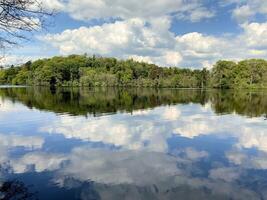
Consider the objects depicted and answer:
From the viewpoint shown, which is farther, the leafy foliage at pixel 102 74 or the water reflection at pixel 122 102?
the leafy foliage at pixel 102 74

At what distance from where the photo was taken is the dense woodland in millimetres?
116688

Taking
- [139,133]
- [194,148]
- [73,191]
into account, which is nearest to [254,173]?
[194,148]

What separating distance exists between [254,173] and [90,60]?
450ft

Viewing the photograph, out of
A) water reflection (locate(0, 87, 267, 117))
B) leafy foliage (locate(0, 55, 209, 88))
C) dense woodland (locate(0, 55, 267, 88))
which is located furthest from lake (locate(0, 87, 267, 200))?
leafy foliage (locate(0, 55, 209, 88))

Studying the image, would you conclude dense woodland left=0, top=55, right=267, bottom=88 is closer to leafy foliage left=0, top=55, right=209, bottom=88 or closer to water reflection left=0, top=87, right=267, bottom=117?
leafy foliage left=0, top=55, right=209, bottom=88

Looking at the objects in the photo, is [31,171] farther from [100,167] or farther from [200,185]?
[200,185]

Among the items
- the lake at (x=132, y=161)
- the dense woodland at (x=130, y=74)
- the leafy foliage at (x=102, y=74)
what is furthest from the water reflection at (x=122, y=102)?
the leafy foliage at (x=102, y=74)

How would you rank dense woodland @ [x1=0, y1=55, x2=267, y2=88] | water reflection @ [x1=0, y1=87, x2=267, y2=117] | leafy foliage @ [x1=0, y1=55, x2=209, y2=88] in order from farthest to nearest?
leafy foliage @ [x1=0, y1=55, x2=209, y2=88]
dense woodland @ [x1=0, y1=55, x2=267, y2=88]
water reflection @ [x1=0, y1=87, x2=267, y2=117]

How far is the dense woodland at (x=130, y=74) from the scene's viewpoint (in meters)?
117

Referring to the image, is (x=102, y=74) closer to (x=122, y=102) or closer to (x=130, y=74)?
(x=130, y=74)

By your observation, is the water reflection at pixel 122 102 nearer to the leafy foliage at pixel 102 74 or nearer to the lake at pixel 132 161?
the lake at pixel 132 161

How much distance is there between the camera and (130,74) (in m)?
132

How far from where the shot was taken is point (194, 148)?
16.3 m

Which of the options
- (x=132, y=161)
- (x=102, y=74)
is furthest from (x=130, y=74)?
(x=132, y=161)
